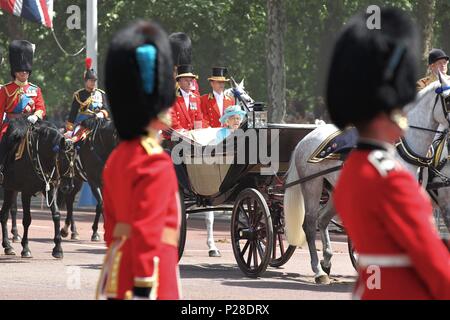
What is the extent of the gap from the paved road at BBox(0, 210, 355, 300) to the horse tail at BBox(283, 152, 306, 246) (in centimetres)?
44

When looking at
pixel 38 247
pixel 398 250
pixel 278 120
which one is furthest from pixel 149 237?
pixel 278 120

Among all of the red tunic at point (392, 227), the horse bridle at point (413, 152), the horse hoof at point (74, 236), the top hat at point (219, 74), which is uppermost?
the red tunic at point (392, 227)

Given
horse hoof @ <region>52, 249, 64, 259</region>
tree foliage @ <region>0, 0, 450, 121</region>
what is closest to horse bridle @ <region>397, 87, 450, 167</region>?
horse hoof @ <region>52, 249, 64, 259</region>

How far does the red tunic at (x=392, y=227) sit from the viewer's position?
4492mm

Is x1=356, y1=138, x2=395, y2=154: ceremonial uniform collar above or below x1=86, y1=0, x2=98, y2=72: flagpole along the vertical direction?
above

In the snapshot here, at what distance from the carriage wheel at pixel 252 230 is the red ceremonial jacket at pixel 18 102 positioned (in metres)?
3.56

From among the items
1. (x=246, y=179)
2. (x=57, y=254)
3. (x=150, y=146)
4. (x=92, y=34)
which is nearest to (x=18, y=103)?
(x=57, y=254)

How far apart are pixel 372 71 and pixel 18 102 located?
1124cm

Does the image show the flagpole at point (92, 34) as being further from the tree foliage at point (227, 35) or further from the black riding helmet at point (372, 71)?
the black riding helmet at point (372, 71)

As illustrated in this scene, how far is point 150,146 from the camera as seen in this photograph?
5520 millimetres

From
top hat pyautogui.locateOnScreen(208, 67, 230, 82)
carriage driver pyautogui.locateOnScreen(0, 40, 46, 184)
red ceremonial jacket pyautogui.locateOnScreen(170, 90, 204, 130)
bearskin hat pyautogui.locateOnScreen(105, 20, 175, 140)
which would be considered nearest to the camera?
bearskin hat pyautogui.locateOnScreen(105, 20, 175, 140)

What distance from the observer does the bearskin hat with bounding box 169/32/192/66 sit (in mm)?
15466

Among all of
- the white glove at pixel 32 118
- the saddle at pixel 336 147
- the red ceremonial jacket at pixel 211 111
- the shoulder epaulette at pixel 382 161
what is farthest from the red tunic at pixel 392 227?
the white glove at pixel 32 118

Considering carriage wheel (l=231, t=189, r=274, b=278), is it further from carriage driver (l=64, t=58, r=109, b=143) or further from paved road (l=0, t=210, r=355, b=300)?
carriage driver (l=64, t=58, r=109, b=143)
